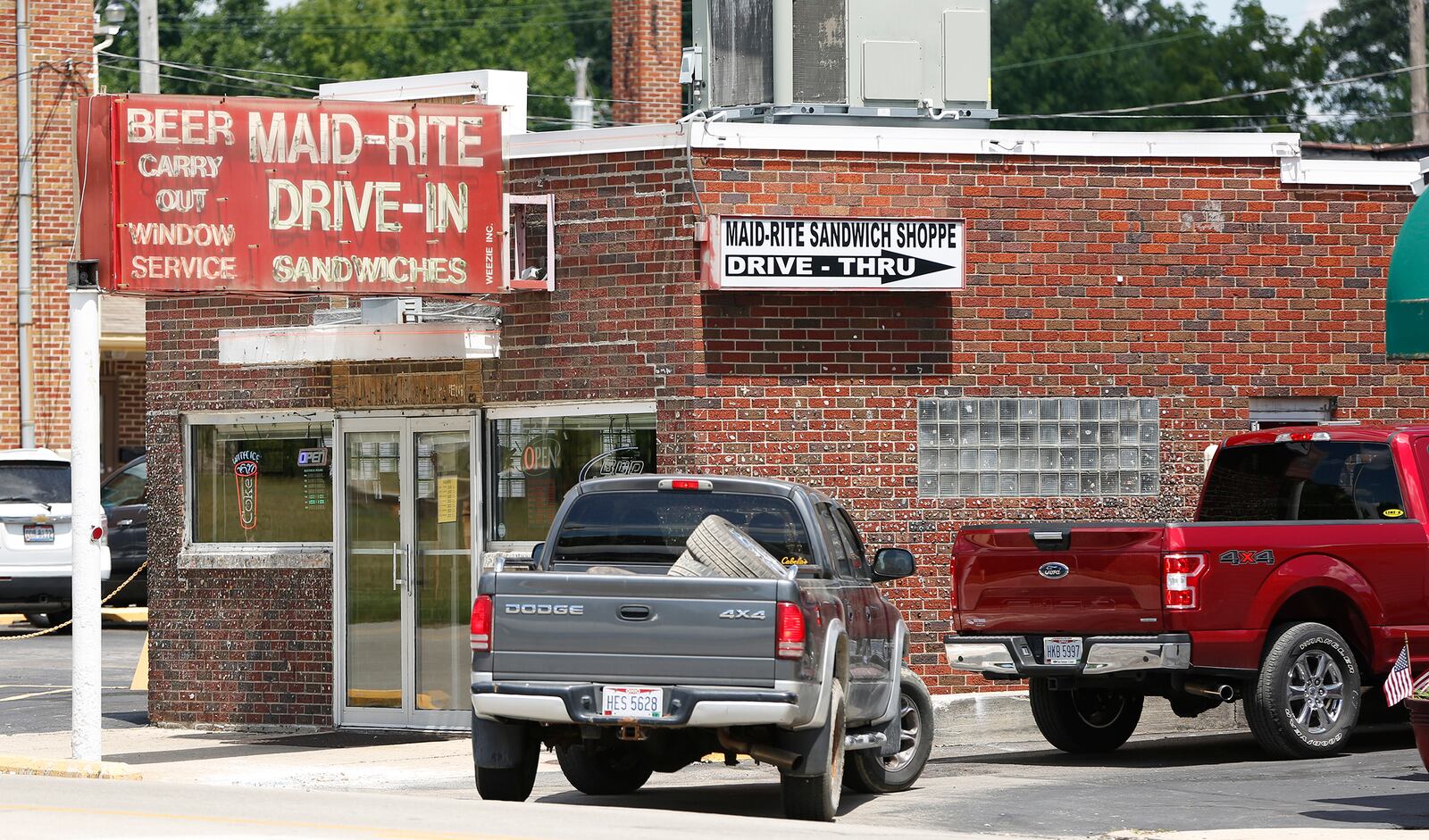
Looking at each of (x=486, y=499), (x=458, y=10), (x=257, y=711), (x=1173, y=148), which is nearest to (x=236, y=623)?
(x=257, y=711)

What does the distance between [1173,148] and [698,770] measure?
5866 mm

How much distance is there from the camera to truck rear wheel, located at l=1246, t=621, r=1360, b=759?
43.5 ft

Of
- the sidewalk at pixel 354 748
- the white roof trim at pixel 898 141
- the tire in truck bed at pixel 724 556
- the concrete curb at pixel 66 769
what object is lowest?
the sidewalk at pixel 354 748

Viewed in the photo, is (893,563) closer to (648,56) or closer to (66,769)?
(66,769)

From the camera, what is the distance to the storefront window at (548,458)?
15.5m

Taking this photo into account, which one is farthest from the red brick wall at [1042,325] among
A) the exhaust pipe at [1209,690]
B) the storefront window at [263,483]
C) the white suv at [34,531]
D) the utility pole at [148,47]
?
the utility pole at [148,47]

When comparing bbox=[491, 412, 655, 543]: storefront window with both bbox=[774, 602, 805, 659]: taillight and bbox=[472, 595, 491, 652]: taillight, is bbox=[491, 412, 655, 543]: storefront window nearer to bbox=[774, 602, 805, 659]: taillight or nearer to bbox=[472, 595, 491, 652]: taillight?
bbox=[472, 595, 491, 652]: taillight

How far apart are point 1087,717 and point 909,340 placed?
2978 mm

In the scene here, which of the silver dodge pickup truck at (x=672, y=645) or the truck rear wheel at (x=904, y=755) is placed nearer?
the silver dodge pickup truck at (x=672, y=645)

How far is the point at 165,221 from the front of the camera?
546 inches

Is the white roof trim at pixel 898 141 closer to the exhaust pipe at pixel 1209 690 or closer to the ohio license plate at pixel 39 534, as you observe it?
the exhaust pipe at pixel 1209 690

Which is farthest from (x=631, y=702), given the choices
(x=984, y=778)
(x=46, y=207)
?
(x=46, y=207)

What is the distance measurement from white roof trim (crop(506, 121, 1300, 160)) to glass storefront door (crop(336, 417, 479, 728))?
2311 millimetres

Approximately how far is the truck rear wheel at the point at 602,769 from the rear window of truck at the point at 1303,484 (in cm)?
472
